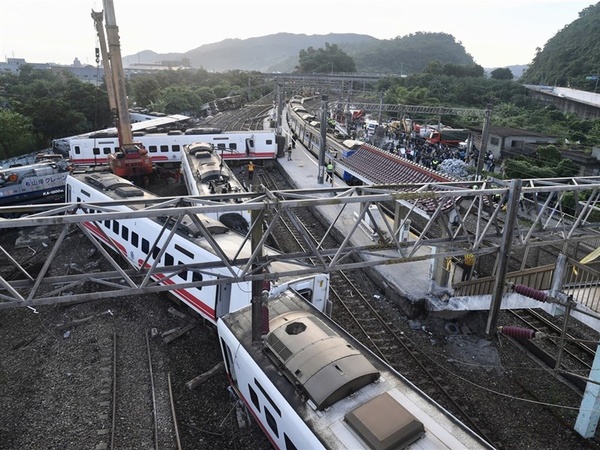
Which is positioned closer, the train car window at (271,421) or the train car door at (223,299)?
the train car window at (271,421)

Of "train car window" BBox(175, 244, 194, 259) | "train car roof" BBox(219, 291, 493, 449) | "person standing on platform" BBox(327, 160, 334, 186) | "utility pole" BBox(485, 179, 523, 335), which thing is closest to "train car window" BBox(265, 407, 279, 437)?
"train car roof" BBox(219, 291, 493, 449)

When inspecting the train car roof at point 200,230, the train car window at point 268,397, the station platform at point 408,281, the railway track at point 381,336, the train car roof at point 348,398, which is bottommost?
the railway track at point 381,336

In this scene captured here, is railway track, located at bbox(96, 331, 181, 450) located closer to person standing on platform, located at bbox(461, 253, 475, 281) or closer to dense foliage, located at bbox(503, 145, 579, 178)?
person standing on platform, located at bbox(461, 253, 475, 281)

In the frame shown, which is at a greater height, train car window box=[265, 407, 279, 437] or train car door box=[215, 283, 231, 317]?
train car door box=[215, 283, 231, 317]

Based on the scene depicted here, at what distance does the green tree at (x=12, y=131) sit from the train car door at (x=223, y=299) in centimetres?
3429

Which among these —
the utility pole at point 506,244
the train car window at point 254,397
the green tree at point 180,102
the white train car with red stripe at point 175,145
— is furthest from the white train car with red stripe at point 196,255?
the green tree at point 180,102

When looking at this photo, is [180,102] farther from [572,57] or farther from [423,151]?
[572,57]

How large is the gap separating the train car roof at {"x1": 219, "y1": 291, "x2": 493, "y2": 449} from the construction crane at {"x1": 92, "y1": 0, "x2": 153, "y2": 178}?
70.2ft

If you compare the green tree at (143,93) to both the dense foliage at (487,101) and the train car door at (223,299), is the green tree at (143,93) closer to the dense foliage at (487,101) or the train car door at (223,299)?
the dense foliage at (487,101)

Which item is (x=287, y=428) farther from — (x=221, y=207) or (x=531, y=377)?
(x=531, y=377)

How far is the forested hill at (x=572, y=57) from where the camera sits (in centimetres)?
7638

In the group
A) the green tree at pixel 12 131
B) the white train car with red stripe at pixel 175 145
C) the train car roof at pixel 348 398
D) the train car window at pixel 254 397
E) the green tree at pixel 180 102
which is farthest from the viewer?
the green tree at pixel 180 102

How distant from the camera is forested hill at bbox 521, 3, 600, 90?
76.4 meters

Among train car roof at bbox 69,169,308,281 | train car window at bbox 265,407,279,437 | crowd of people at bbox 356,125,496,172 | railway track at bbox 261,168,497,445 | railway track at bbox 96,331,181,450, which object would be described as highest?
train car roof at bbox 69,169,308,281
